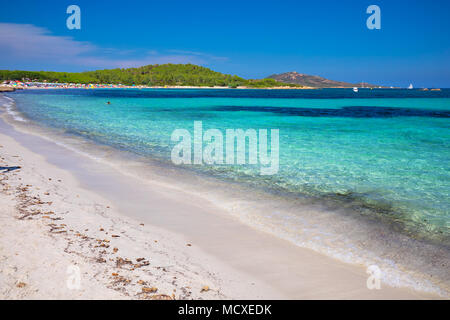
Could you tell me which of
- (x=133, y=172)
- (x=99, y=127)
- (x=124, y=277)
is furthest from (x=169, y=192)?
(x=99, y=127)

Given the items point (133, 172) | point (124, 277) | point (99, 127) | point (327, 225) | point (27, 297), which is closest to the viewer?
point (27, 297)

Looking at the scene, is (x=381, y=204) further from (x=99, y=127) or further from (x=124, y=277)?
(x=99, y=127)

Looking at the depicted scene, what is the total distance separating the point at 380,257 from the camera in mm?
5969

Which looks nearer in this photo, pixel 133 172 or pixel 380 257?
pixel 380 257

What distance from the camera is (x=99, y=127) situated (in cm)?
2591

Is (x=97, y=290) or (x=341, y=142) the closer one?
(x=97, y=290)

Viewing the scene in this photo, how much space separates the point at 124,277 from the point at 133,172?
755 cm

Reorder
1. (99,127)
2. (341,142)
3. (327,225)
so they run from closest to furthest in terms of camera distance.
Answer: (327,225) → (341,142) → (99,127)
